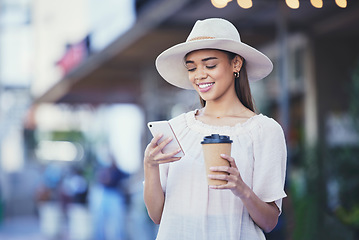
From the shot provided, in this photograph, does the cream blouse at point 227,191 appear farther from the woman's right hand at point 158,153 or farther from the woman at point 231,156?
the woman's right hand at point 158,153

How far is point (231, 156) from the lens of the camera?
2.34 m

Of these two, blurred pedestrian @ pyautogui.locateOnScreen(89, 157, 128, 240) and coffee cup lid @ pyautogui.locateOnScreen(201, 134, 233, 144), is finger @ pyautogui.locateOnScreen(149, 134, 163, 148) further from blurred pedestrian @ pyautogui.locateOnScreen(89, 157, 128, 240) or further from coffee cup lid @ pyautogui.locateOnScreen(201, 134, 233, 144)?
blurred pedestrian @ pyautogui.locateOnScreen(89, 157, 128, 240)

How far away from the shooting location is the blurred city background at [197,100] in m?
7.11

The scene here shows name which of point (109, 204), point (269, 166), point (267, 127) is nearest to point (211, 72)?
point (267, 127)

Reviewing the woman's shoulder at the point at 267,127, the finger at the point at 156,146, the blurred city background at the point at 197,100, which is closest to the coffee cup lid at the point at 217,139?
the finger at the point at 156,146

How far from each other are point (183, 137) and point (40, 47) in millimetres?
27908

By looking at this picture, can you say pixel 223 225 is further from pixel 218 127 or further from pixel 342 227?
pixel 342 227

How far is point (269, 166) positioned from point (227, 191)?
0.19 meters

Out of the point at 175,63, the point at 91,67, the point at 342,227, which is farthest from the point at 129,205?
the point at 175,63

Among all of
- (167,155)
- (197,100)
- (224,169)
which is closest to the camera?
(224,169)

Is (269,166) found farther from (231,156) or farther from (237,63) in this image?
(237,63)

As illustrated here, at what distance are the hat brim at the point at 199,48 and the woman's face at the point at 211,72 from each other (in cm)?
4

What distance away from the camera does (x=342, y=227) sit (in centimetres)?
546

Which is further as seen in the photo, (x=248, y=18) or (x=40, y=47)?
(x=40, y=47)
